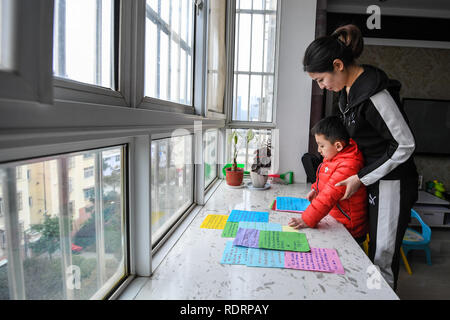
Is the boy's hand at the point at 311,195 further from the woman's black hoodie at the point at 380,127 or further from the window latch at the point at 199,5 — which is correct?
the window latch at the point at 199,5

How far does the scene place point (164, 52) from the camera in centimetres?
110

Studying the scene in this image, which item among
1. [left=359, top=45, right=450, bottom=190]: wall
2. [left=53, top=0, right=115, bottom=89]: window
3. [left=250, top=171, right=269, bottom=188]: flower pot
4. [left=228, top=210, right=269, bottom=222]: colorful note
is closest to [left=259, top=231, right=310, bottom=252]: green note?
[left=228, top=210, right=269, bottom=222]: colorful note

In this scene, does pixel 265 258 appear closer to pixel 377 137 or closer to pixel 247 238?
pixel 247 238

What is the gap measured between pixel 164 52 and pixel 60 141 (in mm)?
786

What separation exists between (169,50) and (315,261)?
0.91 meters

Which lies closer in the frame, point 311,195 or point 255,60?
point 311,195

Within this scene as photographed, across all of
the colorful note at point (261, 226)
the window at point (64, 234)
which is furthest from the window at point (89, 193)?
the colorful note at point (261, 226)

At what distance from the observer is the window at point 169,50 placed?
95cm

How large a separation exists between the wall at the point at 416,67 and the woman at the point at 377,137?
9.52 feet

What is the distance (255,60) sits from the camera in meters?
2.41

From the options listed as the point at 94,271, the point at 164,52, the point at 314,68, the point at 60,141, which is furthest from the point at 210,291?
the point at 314,68

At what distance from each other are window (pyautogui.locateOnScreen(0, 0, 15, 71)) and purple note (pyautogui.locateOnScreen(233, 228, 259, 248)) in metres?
0.83

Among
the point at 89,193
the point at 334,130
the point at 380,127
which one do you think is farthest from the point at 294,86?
the point at 89,193

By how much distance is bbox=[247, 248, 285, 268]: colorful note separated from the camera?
877 mm
